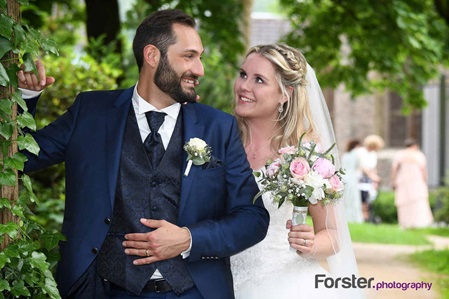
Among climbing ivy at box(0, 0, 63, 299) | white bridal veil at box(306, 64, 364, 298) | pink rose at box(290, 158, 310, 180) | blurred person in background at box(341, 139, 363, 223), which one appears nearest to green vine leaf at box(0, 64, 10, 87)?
climbing ivy at box(0, 0, 63, 299)

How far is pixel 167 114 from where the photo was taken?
13.3 feet

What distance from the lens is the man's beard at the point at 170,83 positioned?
13.0ft

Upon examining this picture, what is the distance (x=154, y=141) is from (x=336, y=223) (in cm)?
138

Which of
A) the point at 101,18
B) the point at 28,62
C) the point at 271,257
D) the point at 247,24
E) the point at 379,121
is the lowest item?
the point at 379,121

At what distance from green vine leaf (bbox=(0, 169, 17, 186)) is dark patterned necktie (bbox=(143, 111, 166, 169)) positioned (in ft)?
2.18

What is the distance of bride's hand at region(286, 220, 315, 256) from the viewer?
4.59 m

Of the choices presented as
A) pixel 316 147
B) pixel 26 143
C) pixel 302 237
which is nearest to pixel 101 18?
pixel 316 147

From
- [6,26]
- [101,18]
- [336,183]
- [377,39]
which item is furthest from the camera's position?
[377,39]

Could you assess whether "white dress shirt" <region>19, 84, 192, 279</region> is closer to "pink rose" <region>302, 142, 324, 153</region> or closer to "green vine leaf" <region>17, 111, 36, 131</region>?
"green vine leaf" <region>17, 111, 36, 131</region>

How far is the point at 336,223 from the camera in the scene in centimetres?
492

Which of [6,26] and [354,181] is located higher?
[6,26]

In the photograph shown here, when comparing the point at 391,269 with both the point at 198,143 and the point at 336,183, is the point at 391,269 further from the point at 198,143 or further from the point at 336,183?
the point at 198,143

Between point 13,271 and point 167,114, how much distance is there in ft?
3.27

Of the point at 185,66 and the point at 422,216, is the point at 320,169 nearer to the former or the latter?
the point at 185,66
